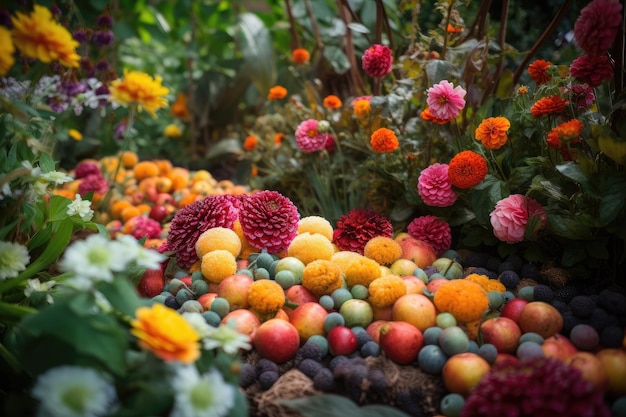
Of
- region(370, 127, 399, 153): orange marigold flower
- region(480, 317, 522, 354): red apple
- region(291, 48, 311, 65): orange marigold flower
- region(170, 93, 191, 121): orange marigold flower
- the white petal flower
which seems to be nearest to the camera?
the white petal flower

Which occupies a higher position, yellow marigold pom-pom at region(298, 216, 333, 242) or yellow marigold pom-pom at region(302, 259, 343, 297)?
yellow marigold pom-pom at region(298, 216, 333, 242)

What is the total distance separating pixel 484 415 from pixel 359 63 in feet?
6.40

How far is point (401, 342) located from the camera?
1.11 metres

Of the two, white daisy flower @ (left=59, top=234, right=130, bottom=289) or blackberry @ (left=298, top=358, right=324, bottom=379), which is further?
blackberry @ (left=298, top=358, right=324, bottom=379)

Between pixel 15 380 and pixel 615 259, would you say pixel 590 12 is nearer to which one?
pixel 615 259

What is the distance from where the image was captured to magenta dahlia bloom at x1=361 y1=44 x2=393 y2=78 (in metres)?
1.65

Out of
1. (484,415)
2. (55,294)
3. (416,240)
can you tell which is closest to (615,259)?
(416,240)

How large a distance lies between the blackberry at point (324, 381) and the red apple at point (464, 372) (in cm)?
22

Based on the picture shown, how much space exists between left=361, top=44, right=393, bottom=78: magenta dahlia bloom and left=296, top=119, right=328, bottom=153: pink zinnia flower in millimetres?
298

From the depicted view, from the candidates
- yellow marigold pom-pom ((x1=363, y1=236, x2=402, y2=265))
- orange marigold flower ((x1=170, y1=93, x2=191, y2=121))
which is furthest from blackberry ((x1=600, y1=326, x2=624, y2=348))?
orange marigold flower ((x1=170, y1=93, x2=191, y2=121))

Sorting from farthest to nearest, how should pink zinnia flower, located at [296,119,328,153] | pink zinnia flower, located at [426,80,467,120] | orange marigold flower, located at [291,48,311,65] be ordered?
orange marigold flower, located at [291,48,311,65] < pink zinnia flower, located at [296,119,328,153] < pink zinnia flower, located at [426,80,467,120]

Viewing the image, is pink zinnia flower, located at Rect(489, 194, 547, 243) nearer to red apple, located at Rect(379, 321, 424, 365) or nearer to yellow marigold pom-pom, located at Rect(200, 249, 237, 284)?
red apple, located at Rect(379, 321, 424, 365)

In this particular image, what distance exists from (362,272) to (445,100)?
53cm

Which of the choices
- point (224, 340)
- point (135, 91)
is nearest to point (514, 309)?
point (224, 340)
